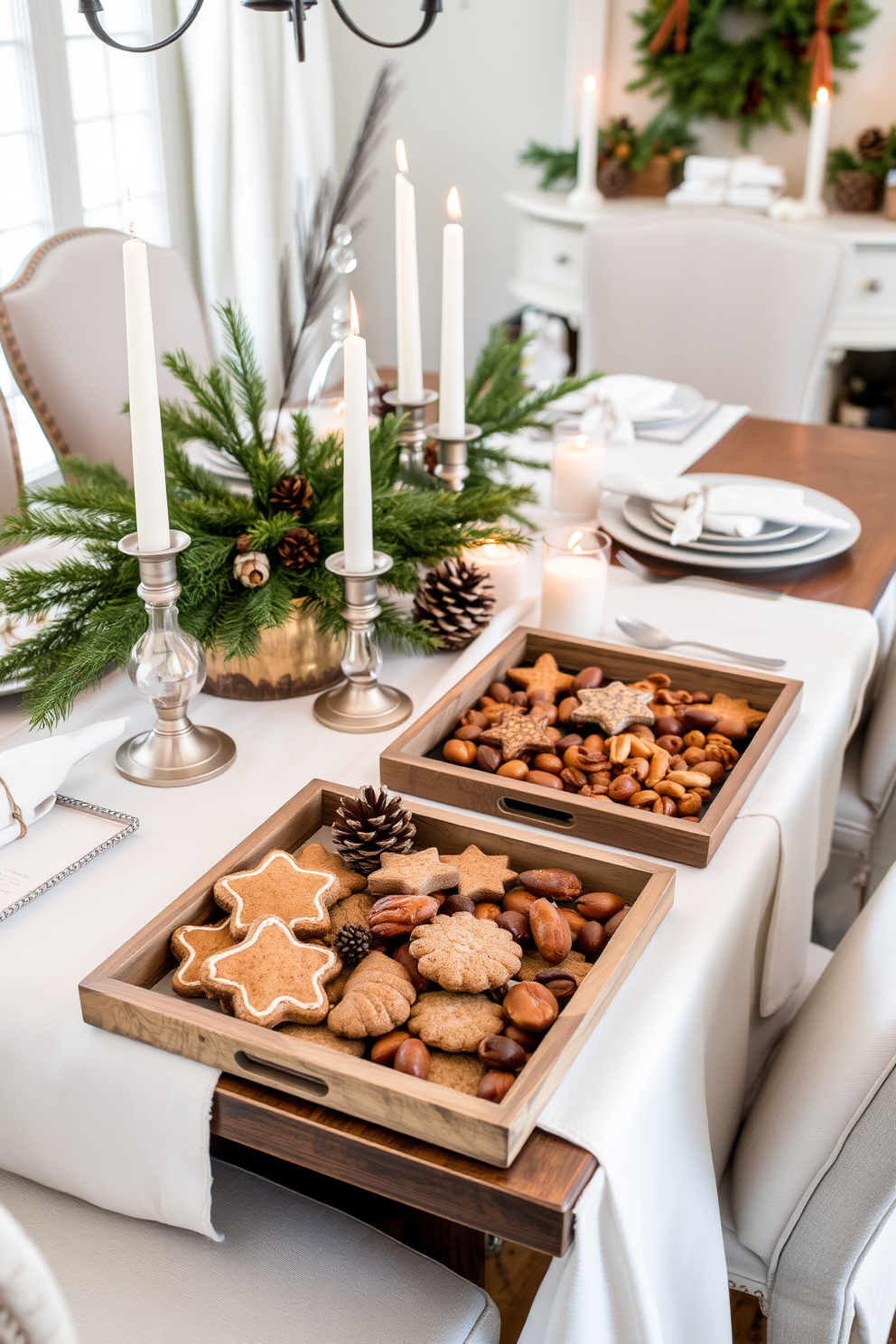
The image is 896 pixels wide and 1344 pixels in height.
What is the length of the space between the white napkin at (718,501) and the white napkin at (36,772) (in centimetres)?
76

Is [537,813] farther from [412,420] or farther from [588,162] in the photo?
[588,162]

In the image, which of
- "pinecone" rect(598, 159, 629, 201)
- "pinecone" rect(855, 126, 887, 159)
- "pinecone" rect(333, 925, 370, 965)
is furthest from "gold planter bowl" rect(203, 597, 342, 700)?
"pinecone" rect(855, 126, 887, 159)

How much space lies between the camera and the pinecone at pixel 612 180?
127 inches

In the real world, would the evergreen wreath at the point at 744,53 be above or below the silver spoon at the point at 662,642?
above

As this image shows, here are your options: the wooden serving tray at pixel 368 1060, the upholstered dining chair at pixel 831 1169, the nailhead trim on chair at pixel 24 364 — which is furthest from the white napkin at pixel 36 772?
the nailhead trim on chair at pixel 24 364

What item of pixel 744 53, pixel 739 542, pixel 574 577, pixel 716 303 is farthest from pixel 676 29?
pixel 574 577

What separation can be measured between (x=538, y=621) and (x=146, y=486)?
51cm

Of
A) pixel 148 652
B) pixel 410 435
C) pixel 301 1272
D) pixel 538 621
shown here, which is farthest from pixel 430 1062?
pixel 410 435

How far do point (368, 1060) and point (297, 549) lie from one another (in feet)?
1.71

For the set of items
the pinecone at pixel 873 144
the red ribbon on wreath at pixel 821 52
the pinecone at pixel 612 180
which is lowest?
the pinecone at pixel 612 180

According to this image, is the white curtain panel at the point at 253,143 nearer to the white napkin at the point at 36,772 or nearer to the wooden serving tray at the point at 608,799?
the wooden serving tray at the point at 608,799

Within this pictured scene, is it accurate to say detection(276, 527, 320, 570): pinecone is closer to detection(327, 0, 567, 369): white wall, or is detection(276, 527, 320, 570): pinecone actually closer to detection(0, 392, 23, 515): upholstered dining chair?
detection(0, 392, 23, 515): upholstered dining chair

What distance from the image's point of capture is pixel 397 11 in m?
3.60

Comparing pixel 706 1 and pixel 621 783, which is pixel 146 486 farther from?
pixel 706 1
